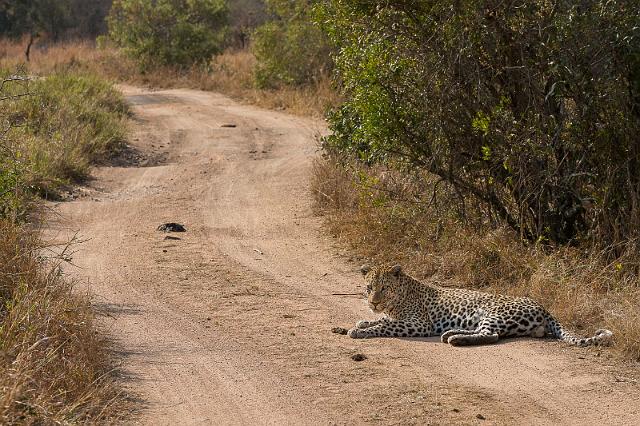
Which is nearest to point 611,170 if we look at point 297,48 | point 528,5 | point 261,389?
point 528,5

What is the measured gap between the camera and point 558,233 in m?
10.9

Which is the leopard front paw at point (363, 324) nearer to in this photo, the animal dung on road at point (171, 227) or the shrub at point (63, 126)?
the animal dung on road at point (171, 227)

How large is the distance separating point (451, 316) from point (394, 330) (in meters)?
0.49

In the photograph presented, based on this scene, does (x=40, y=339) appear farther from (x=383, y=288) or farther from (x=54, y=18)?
(x=54, y=18)

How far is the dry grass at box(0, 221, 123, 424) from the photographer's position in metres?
5.90

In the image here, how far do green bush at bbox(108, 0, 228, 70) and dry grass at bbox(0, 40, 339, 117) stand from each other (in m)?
0.38

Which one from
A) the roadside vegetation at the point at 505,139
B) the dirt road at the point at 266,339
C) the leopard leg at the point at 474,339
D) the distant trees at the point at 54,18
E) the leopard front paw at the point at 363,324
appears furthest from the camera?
the distant trees at the point at 54,18

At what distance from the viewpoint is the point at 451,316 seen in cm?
882

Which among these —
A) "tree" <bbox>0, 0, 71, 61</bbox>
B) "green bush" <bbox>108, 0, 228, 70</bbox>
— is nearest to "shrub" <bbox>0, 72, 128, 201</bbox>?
"green bush" <bbox>108, 0, 228, 70</bbox>

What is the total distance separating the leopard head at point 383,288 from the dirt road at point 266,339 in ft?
1.15

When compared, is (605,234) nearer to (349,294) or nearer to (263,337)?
(349,294)

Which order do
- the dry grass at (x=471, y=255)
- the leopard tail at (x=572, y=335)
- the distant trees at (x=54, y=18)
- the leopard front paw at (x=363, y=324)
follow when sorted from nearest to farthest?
the leopard tail at (x=572, y=335)
the leopard front paw at (x=363, y=324)
the dry grass at (x=471, y=255)
the distant trees at (x=54, y=18)

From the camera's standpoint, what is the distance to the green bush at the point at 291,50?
1000 inches

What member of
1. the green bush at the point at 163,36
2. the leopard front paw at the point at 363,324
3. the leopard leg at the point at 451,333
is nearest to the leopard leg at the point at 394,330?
the leopard front paw at the point at 363,324
